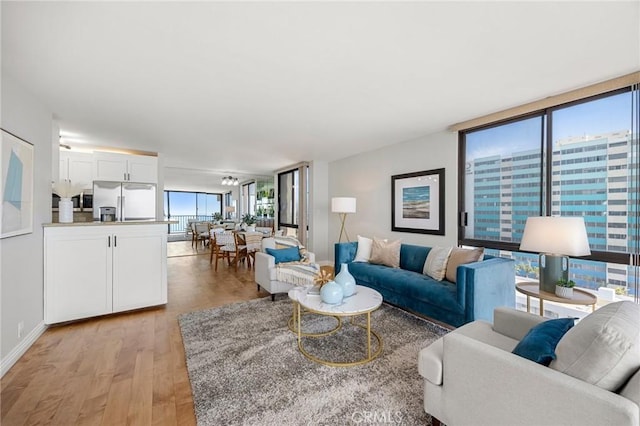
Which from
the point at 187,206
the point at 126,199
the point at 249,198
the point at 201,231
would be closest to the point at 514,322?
the point at 126,199

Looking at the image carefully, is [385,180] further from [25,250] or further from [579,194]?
[25,250]

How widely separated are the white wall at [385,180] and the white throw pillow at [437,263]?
727 mm

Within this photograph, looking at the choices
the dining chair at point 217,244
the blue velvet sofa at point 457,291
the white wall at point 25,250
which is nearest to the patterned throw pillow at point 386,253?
the blue velvet sofa at point 457,291

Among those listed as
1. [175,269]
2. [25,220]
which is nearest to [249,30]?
[25,220]

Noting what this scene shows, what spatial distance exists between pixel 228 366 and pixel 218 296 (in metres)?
1.92

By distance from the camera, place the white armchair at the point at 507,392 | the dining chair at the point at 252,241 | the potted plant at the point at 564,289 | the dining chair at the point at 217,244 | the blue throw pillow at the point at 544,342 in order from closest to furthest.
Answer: the white armchair at the point at 507,392, the blue throw pillow at the point at 544,342, the potted plant at the point at 564,289, the dining chair at the point at 252,241, the dining chair at the point at 217,244

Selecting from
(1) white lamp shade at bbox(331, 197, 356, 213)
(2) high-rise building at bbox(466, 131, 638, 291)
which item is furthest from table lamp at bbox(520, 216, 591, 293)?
(1) white lamp shade at bbox(331, 197, 356, 213)

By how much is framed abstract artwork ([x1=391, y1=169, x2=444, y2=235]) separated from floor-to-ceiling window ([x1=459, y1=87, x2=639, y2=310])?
13.1 inches

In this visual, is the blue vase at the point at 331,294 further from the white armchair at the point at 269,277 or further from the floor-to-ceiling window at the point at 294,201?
the floor-to-ceiling window at the point at 294,201

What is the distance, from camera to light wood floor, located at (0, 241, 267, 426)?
63.2 inches

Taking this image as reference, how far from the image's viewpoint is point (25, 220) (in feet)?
7.59

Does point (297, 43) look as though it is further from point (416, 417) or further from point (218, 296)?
point (218, 296)

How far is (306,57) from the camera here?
195 centimetres

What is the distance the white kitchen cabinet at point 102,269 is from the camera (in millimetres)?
2803
